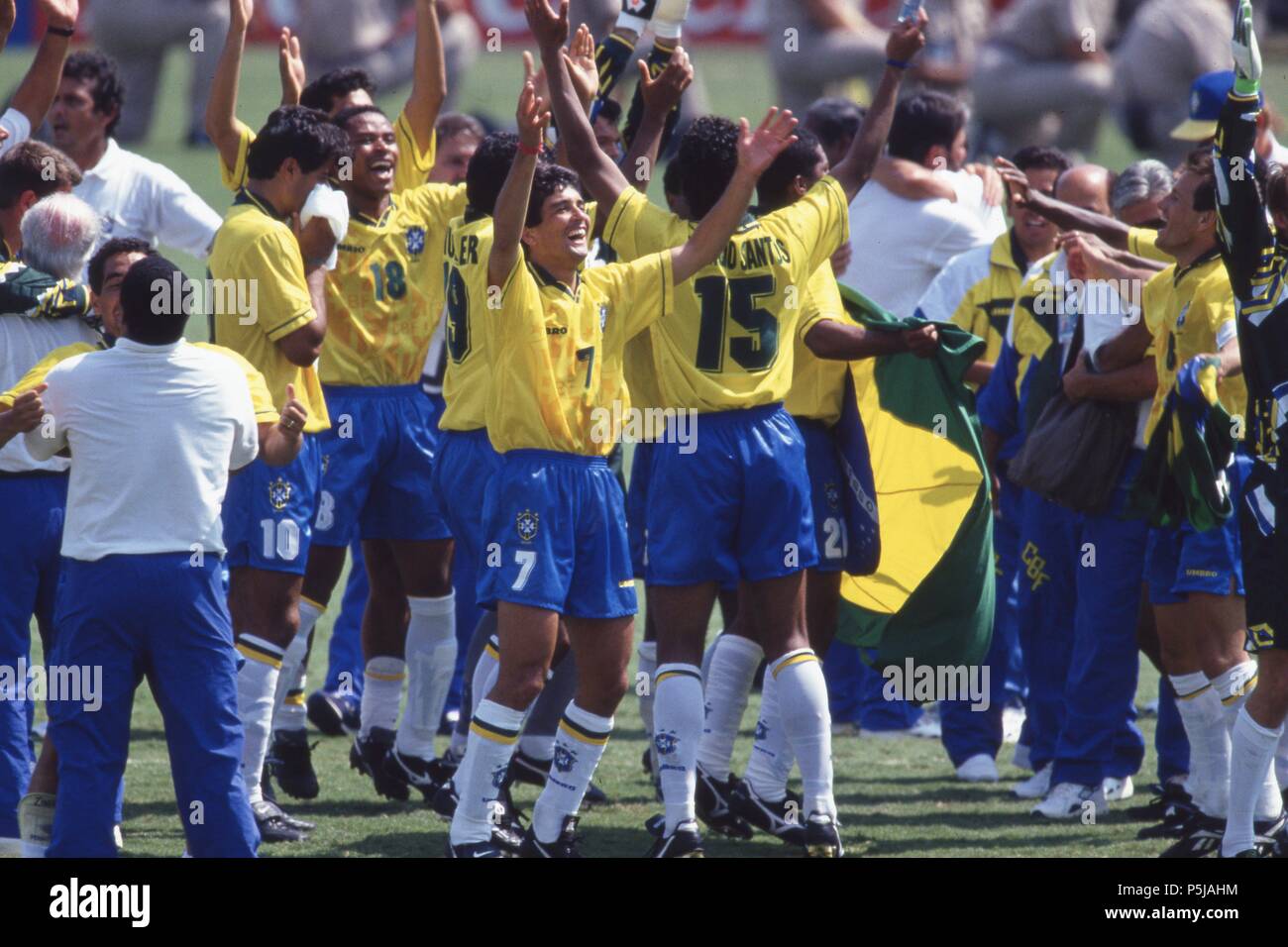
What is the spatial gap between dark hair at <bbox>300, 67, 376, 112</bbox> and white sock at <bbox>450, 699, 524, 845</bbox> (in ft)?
8.55

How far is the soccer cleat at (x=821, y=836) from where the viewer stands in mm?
6141

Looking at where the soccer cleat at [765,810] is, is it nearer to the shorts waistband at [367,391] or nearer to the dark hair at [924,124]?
the shorts waistband at [367,391]

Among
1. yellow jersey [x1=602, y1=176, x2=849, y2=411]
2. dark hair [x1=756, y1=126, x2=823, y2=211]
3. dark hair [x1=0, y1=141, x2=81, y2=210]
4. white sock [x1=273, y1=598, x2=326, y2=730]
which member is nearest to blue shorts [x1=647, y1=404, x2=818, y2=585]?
yellow jersey [x1=602, y1=176, x2=849, y2=411]

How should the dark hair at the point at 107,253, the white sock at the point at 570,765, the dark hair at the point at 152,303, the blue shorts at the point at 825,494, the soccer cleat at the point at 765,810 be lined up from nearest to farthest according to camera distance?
the dark hair at the point at 152,303
the dark hair at the point at 107,253
the white sock at the point at 570,765
the soccer cleat at the point at 765,810
the blue shorts at the point at 825,494

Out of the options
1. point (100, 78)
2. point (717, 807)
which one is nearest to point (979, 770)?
point (717, 807)

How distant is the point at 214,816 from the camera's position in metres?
5.12

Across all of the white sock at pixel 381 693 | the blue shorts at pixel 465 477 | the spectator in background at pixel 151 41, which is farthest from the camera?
the spectator in background at pixel 151 41

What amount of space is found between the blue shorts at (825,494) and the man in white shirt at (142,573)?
7.93 feet

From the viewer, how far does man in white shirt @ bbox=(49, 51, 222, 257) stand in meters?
7.44

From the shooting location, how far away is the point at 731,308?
615cm

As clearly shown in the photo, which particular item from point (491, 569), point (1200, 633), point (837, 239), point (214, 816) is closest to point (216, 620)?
point (214, 816)

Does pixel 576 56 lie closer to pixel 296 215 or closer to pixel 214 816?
pixel 296 215

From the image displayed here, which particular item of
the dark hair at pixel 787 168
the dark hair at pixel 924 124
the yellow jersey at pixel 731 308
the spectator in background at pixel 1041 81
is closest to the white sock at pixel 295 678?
the yellow jersey at pixel 731 308
